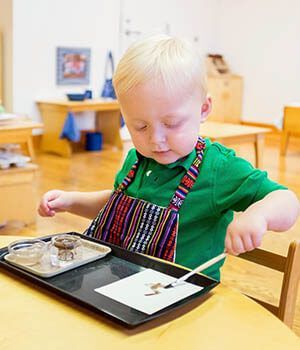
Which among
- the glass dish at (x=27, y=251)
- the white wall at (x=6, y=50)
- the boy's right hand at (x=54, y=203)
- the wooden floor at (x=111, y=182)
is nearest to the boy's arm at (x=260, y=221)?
the glass dish at (x=27, y=251)

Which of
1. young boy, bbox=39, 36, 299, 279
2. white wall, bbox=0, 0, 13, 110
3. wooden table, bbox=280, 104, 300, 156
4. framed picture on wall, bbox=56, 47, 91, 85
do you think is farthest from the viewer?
wooden table, bbox=280, 104, 300, 156

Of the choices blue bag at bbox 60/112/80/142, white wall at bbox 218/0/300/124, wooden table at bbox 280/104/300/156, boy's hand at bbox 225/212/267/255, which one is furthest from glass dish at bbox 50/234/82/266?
white wall at bbox 218/0/300/124

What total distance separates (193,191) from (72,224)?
1916 mm

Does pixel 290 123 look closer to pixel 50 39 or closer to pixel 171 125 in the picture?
pixel 50 39

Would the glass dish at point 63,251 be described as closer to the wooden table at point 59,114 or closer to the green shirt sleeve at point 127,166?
the green shirt sleeve at point 127,166

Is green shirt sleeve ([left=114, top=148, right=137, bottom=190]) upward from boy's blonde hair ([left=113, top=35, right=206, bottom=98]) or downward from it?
downward

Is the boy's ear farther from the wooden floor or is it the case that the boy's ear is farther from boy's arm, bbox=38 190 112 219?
the wooden floor

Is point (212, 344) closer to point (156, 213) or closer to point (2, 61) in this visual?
point (156, 213)

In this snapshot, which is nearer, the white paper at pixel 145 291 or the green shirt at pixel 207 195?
the white paper at pixel 145 291

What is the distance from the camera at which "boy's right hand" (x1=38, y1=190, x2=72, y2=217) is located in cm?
109

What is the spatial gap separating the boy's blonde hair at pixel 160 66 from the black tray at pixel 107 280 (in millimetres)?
272

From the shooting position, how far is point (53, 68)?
4824 millimetres

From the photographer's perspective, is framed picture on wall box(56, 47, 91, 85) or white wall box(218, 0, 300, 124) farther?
white wall box(218, 0, 300, 124)

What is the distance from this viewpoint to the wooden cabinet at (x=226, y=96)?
634 centimetres
